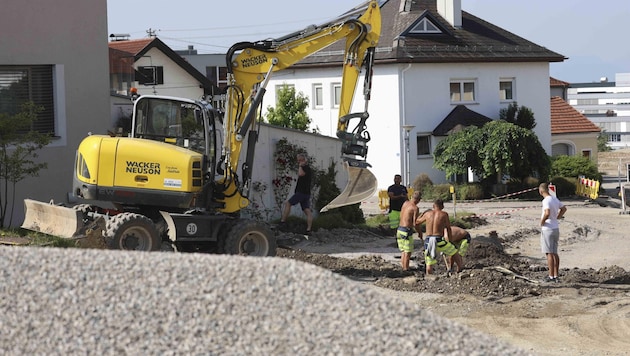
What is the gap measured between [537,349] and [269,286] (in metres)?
4.87

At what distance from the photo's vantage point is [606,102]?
172500mm

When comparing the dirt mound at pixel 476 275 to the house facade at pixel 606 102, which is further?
the house facade at pixel 606 102

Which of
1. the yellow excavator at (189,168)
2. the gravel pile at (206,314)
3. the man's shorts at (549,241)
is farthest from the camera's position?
the man's shorts at (549,241)

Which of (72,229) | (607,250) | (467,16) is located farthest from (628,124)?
(72,229)

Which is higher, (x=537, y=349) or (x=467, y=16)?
(x=467, y=16)

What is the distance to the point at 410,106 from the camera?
4562cm

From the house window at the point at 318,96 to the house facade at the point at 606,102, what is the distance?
11487cm

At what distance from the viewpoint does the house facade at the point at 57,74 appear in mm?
22531

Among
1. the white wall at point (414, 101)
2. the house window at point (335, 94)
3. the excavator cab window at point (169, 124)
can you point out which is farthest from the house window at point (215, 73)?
the excavator cab window at point (169, 124)

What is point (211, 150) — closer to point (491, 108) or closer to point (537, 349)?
point (537, 349)

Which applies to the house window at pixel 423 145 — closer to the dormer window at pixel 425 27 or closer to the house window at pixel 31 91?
the dormer window at pixel 425 27

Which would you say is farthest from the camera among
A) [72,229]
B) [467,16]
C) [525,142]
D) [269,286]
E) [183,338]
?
[467,16]

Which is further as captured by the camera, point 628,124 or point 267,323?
point 628,124

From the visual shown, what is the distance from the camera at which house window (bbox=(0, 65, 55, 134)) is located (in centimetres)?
2269
